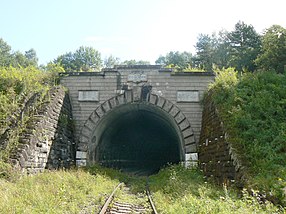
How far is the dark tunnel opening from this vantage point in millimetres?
16247

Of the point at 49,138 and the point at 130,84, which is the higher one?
the point at 130,84

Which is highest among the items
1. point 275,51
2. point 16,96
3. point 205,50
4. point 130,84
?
point 205,50

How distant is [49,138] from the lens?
12195 millimetres

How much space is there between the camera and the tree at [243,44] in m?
27.4

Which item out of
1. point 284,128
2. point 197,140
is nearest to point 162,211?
point 284,128

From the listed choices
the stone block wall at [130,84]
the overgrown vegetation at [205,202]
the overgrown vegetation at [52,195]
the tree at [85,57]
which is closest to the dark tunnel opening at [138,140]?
the stone block wall at [130,84]

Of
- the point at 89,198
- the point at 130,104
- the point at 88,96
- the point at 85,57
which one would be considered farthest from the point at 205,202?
the point at 85,57

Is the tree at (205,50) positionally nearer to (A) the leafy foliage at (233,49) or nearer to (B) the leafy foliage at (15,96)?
(A) the leafy foliage at (233,49)

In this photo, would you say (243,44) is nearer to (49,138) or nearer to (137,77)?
(137,77)

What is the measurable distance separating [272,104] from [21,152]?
8.81 meters

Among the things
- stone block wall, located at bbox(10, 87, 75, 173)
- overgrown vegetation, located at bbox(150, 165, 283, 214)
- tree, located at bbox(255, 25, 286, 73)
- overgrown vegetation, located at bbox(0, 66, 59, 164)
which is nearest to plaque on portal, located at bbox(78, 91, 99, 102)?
stone block wall, located at bbox(10, 87, 75, 173)

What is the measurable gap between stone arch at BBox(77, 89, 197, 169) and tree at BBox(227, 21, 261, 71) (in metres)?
15.1

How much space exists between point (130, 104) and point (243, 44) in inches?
949

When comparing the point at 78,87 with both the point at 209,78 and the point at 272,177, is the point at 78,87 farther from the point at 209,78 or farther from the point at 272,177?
the point at 272,177
